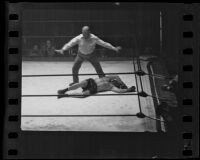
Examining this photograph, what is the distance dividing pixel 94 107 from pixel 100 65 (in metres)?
0.30

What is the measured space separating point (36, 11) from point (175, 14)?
941 mm

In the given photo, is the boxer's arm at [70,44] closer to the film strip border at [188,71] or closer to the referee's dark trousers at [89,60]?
the referee's dark trousers at [89,60]

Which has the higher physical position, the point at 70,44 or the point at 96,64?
the point at 70,44

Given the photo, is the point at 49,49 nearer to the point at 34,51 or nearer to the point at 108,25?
the point at 34,51

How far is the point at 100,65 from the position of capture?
7.05 feet

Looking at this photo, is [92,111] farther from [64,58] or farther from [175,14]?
[175,14]

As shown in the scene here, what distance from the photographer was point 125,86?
7.27 ft

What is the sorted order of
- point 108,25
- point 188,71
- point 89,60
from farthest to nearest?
point 89,60
point 108,25
point 188,71

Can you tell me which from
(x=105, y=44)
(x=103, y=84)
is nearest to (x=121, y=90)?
(x=103, y=84)

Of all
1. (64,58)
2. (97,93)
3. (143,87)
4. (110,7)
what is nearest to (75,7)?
(110,7)

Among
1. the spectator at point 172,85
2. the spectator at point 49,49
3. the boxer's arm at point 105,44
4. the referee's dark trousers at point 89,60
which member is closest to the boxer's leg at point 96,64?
the referee's dark trousers at point 89,60

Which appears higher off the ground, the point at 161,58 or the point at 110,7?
the point at 110,7

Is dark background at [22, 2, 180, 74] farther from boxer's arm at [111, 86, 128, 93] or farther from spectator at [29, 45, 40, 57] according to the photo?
boxer's arm at [111, 86, 128, 93]

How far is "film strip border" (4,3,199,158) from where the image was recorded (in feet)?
6.09
